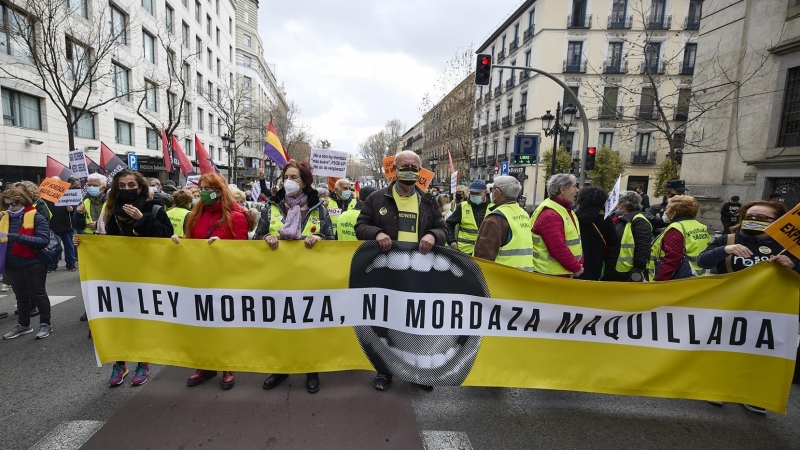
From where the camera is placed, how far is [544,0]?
3344cm

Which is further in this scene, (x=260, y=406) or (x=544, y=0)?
(x=544, y=0)

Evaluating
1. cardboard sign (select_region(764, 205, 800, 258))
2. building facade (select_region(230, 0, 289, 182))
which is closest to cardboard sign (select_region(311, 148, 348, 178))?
cardboard sign (select_region(764, 205, 800, 258))

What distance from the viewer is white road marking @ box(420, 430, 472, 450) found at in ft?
8.41

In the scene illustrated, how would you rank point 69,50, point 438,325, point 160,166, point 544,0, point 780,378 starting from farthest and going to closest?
point 544,0 → point 160,166 → point 69,50 → point 438,325 → point 780,378

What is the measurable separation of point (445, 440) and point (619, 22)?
41662mm

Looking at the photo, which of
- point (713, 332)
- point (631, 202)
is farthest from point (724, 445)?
point (631, 202)

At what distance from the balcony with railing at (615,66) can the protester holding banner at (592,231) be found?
36902mm

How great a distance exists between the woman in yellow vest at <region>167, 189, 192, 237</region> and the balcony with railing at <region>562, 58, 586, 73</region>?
3726 cm

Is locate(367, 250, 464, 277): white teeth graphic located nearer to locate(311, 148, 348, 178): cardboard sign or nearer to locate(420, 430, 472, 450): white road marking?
locate(420, 430, 472, 450): white road marking

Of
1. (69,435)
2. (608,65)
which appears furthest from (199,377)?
(608,65)

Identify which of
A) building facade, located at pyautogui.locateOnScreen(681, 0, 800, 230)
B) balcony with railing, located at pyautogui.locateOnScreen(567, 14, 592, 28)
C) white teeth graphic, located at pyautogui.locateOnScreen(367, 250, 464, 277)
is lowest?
white teeth graphic, located at pyautogui.locateOnScreen(367, 250, 464, 277)

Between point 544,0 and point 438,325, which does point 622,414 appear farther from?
point 544,0

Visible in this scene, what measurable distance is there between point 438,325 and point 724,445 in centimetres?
220

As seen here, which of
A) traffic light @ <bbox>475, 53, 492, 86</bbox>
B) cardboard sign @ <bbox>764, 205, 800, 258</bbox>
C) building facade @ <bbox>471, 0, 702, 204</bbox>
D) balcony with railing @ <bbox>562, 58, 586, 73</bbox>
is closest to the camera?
cardboard sign @ <bbox>764, 205, 800, 258</bbox>
